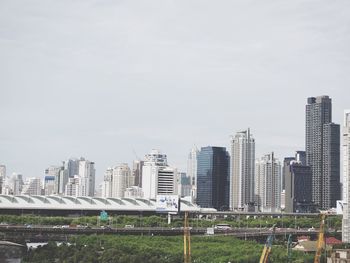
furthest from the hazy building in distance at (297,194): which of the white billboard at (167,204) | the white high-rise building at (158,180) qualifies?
the white billboard at (167,204)

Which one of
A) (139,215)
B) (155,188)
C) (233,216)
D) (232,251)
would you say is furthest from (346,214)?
(155,188)

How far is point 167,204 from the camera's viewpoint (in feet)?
357

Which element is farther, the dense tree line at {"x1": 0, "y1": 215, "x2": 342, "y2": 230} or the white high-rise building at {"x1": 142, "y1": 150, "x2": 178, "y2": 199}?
the white high-rise building at {"x1": 142, "y1": 150, "x2": 178, "y2": 199}

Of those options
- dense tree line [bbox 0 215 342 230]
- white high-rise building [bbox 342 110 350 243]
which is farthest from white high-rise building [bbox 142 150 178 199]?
white high-rise building [bbox 342 110 350 243]

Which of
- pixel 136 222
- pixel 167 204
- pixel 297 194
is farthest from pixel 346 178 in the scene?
pixel 297 194

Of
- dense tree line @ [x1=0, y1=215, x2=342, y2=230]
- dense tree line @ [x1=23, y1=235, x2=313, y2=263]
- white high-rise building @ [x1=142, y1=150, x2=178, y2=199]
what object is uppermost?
white high-rise building @ [x1=142, y1=150, x2=178, y2=199]

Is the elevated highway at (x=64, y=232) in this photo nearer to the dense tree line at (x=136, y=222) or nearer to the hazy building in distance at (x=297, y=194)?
the dense tree line at (x=136, y=222)

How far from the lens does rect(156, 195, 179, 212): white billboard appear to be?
108494 mm

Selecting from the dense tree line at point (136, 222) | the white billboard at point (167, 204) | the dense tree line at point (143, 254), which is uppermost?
the white billboard at point (167, 204)

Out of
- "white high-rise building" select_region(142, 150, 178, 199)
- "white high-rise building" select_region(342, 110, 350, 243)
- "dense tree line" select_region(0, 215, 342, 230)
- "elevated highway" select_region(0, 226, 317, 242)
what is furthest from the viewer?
"white high-rise building" select_region(142, 150, 178, 199)

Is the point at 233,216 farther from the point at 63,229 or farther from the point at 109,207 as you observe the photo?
the point at 63,229

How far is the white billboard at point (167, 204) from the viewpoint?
356ft

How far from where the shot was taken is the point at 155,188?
17688 cm

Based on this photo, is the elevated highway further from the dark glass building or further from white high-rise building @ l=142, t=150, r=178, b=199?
the dark glass building
